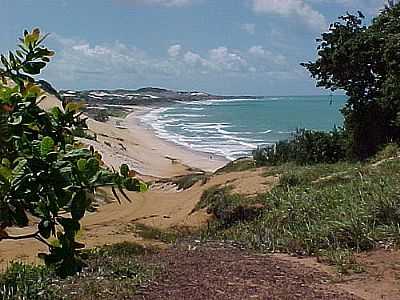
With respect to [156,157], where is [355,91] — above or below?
above

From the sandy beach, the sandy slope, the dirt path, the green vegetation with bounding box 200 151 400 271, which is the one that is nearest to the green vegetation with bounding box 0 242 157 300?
the dirt path

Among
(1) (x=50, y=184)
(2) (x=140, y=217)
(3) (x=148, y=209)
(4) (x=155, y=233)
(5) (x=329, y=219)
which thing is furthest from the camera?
(3) (x=148, y=209)

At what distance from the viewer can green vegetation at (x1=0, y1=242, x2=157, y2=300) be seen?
536 cm

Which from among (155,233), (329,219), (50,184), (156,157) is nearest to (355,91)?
(155,233)

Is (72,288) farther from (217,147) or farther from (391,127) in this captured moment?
(217,147)

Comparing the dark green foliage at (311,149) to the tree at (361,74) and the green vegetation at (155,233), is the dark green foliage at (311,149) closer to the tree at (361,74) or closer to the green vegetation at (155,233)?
the tree at (361,74)

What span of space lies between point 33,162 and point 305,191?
377 inches

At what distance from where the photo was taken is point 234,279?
597 cm

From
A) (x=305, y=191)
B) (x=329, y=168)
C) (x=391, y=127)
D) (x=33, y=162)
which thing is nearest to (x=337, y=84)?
(x=391, y=127)

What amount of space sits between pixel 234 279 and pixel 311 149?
1532 cm

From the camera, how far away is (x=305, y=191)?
11.1 meters

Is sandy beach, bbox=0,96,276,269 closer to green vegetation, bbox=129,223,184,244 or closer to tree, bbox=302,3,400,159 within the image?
green vegetation, bbox=129,223,184,244

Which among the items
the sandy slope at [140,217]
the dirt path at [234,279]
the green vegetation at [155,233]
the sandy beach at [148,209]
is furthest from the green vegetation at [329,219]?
the sandy beach at [148,209]

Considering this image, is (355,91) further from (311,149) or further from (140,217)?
(140,217)
